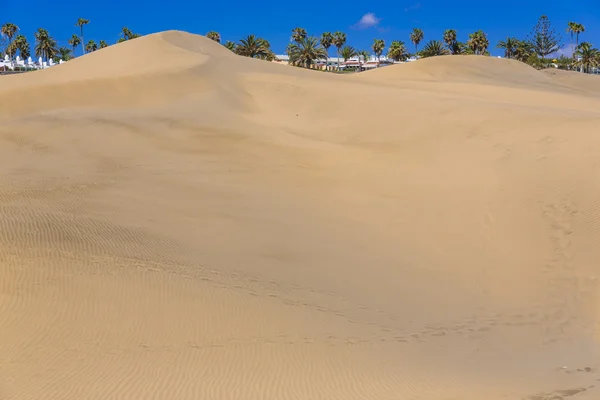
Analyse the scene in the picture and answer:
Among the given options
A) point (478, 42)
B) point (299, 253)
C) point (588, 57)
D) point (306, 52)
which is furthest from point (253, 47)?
point (299, 253)

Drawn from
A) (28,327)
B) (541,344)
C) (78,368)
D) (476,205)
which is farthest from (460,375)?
(476,205)

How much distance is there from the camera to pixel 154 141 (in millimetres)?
14102

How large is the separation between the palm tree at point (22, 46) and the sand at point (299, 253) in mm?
80128

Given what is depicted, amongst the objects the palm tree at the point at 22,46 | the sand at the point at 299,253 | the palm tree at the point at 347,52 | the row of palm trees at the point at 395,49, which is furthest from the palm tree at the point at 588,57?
the palm tree at the point at 22,46

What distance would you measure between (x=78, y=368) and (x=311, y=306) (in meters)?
2.71

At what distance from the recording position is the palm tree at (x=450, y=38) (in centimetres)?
7106

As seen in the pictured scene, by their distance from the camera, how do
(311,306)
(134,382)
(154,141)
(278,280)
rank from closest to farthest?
(134,382) < (311,306) < (278,280) < (154,141)

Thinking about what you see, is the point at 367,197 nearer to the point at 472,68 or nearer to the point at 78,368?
the point at 78,368

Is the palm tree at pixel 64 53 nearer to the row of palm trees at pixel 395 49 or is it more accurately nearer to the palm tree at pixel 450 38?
the row of palm trees at pixel 395 49

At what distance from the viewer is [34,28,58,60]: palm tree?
83125 millimetres

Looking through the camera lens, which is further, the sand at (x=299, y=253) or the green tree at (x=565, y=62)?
the green tree at (x=565, y=62)

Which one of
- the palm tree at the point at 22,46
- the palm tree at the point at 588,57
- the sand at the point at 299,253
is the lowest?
the sand at the point at 299,253

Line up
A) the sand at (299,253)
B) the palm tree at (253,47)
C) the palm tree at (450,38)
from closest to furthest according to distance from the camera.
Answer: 1. the sand at (299,253)
2. the palm tree at (253,47)
3. the palm tree at (450,38)

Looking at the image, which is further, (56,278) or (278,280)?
(278,280)
